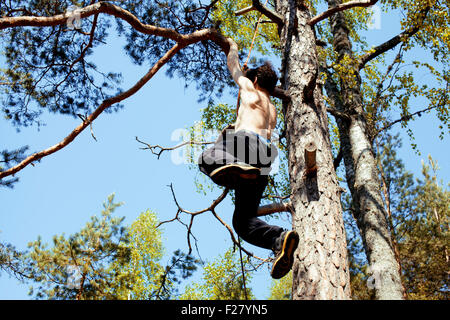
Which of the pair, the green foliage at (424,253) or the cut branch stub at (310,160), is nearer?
the cut branch stub at (310,160)

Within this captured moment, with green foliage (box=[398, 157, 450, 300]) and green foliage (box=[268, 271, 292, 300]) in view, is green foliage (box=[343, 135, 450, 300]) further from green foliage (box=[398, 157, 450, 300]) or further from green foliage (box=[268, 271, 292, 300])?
green foliage (box=[268, 271, 292, 300])

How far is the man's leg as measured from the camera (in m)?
3.05

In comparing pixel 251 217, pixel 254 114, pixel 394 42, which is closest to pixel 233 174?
pixel 251 217

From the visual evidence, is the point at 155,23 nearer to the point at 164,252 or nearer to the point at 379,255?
the point at 379,255

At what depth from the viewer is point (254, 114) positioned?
10.9 feet

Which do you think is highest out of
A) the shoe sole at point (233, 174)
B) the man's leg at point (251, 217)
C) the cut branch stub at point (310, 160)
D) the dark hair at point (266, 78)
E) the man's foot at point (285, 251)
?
the dark hair at point (266, 78)

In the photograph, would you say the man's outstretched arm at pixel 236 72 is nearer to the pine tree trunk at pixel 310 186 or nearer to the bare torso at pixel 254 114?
the bare torso at pixel 254 114

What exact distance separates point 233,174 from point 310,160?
0.69 meters

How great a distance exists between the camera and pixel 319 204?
3.22 meters

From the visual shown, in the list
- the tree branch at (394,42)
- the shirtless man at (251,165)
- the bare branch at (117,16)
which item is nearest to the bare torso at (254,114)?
the shirtless man at (251,165)

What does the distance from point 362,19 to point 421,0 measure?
4427mm

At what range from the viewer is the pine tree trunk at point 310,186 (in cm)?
284

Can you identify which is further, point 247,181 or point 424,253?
point 424,253

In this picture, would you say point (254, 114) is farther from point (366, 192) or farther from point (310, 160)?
point (366, 192)
